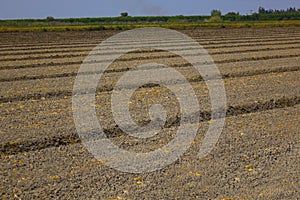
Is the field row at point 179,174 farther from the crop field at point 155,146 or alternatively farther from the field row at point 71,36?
the field row at point 71,36

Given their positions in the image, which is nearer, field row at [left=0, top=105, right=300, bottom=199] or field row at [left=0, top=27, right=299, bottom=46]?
field row at [left=0, top=105, right=300, bottom=199]

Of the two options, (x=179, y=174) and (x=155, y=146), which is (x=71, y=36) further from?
(x=179, y=174)

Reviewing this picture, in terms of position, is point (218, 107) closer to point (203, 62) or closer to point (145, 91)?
point (145, 91)

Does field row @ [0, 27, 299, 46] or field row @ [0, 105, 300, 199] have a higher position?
field row @ [0, 27, 299, 46]

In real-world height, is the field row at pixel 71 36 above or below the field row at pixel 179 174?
above

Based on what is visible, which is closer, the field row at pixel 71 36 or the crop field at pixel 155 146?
the crop field at pixel 155 146

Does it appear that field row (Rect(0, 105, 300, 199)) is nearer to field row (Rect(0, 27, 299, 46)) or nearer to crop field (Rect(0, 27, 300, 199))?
crop field (Rect(0, 27, 300, 199))

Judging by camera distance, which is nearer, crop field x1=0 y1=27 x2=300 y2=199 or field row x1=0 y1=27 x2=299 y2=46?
crop field x1=0 y1=27 x2=300 y2=199

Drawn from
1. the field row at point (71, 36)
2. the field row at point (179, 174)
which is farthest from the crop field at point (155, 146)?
the field row at point (71, 36)

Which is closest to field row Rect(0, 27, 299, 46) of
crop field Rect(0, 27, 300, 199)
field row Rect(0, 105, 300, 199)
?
crop field Rect(0, 27, 300, 199)

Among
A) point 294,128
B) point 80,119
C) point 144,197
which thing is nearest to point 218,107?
point 294,128

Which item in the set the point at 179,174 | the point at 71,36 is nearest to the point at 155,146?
the point at 179,174

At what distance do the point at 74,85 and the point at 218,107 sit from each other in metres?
3.70

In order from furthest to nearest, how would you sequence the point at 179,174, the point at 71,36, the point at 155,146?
the point at 71,36
the point at 155,146
the point at 179,174
